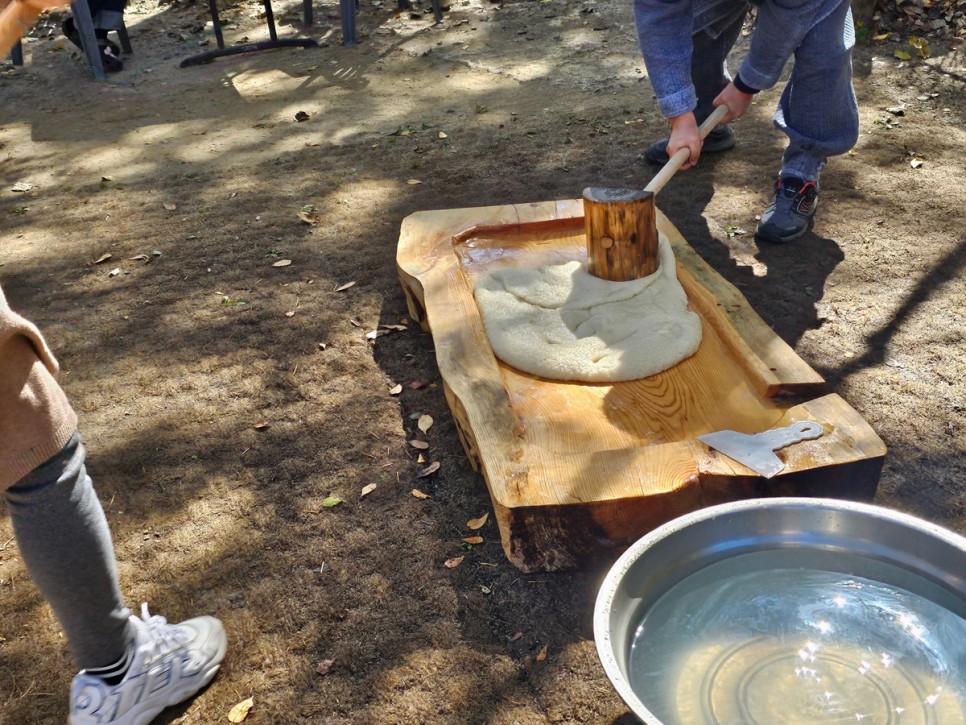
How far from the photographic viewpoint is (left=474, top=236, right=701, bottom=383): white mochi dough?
2465 millimetres

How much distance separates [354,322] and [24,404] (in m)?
1.86

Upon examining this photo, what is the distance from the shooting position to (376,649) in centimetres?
187

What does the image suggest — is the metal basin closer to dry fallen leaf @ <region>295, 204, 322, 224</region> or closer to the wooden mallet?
the wooden mallet

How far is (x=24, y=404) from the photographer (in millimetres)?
1311

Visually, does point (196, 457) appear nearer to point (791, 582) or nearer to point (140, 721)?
point (140, 721)

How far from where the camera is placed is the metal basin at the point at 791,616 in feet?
4.82

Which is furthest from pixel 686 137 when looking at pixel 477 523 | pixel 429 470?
pixel 477 523

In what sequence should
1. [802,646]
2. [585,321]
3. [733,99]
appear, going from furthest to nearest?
[733,99], [585,321], [802,646]

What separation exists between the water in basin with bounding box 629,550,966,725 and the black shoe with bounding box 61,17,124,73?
6659 mm

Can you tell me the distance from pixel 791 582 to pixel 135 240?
331 centimetres

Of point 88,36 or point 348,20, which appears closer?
point 88,36

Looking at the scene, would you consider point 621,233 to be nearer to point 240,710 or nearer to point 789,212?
point 789,212

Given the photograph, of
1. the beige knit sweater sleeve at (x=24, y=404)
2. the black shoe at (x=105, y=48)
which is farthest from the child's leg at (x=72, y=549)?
the black shoe at (x=105, y=48)

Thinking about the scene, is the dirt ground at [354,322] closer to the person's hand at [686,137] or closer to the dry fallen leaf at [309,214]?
the dry fallen leaf at [309,214]
